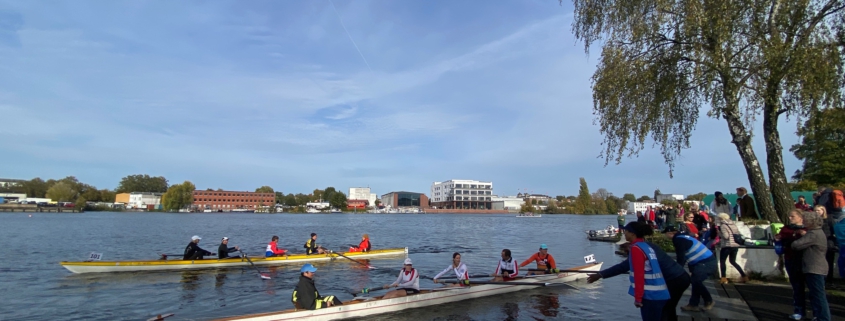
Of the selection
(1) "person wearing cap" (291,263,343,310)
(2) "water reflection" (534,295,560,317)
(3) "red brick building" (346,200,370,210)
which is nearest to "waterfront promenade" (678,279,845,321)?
(2) "water reflection" (534,295,560,317)

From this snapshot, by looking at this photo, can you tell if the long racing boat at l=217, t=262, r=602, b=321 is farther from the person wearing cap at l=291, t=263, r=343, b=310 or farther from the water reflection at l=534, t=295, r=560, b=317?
the water reflection at l=534, t=295, r=560, b=317

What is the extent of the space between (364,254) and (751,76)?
19.0 metres

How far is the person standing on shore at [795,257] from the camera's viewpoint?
726cm

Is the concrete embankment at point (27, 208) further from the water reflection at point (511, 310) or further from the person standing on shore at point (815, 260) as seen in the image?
the person standing on shore at point (815, 260)

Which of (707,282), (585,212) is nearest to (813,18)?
(707,282)

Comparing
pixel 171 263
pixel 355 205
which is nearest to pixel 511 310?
pixel 171 263

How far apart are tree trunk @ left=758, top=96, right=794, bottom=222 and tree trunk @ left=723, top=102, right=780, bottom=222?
20cm

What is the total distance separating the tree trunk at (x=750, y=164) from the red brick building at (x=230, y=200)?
17022 cm

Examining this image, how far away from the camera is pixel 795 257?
7.43 meters

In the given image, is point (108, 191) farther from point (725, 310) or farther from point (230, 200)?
point (725, 310)

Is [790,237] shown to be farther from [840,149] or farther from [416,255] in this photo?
[840,149]

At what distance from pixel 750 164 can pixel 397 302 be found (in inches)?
457

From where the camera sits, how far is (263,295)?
16141 mm

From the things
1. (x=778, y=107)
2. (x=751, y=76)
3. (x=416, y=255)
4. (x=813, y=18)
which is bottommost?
(x=416, y=255)
